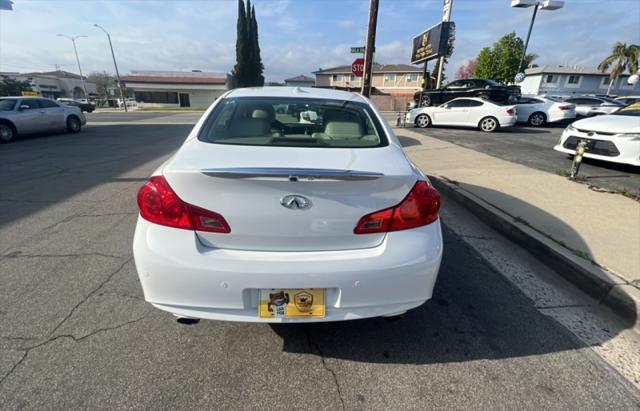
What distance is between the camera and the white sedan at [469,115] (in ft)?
41.7

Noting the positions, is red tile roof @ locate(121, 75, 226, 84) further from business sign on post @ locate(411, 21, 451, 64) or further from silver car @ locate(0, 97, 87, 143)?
silver car @ locate(0, 97, 87, 143)

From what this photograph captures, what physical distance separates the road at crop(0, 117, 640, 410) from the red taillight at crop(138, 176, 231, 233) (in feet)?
2.98

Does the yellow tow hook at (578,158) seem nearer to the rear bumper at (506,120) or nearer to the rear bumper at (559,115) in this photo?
the rear bumper at (506,120)

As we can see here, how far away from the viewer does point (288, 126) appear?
311 centimetres

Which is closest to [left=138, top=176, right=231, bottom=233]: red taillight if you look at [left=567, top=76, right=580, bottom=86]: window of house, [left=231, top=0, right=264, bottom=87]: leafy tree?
[left=231, top=0, right=264, bottom=87]: leafy tree

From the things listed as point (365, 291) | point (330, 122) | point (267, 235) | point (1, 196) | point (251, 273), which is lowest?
point (1, 196)

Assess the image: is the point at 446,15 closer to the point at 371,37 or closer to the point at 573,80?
the point at 371,37

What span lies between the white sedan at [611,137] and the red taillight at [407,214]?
6.51 metres

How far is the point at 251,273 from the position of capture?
1.68 metres

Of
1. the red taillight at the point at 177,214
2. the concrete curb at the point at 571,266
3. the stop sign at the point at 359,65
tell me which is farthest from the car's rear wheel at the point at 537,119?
the red taillight at the point at 177,214

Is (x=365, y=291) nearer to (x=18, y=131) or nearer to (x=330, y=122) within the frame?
(x=330, y=122)

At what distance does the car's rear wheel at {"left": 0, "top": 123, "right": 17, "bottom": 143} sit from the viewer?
34.7 feet

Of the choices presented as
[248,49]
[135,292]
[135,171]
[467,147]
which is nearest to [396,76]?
[248,49]

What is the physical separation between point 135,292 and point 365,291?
2.03 meters
